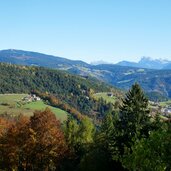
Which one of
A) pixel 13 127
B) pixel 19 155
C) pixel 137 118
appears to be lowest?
pixel 19 155

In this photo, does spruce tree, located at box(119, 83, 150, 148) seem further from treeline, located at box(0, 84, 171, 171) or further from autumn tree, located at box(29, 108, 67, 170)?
autumn tree, located at box(29, 108, 67, 170)

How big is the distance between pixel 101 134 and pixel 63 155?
22.7 meters

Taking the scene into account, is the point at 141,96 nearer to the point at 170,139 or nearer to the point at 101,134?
the point at 101,134

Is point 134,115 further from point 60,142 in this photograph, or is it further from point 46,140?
point 46,140

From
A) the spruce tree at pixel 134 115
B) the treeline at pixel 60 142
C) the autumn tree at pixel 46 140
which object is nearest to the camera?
the spruce tree at pixel 134 115

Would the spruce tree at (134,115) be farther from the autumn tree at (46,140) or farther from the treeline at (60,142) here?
the autumn tree at (46,140)

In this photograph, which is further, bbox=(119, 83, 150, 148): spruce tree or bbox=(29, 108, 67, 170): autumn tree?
bbox=(29, 108, 67, 170): autumn tree

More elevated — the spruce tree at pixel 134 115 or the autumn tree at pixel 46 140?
the spruce tree at pixel 134 115

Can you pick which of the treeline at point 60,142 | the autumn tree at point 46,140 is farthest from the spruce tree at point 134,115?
the autumn tree at point 46,140

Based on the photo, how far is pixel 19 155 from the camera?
82.9 metres

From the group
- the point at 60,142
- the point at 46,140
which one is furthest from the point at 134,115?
the point at 46,140

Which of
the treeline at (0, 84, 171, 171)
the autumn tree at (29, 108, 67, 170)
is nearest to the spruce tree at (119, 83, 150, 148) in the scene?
the treeline at (0, 84, 171, 171)

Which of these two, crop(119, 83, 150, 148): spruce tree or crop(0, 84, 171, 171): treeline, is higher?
crop(119, 83, 150, 148): spruce tree

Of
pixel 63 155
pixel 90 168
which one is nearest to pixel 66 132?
pixel 63 155
